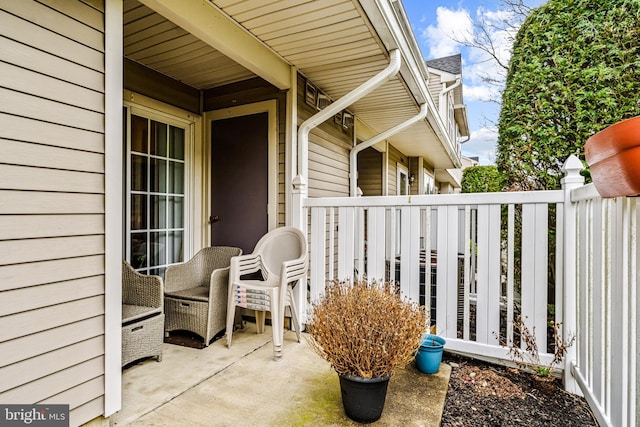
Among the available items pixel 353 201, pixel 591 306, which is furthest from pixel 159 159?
pixel 591 306

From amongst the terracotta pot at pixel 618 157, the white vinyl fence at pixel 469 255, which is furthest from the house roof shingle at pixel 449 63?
the terracotta pot at pixel 618 157

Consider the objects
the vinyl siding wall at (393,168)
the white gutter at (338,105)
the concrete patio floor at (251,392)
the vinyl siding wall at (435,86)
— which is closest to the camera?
the concrete patio floor at (251,392)

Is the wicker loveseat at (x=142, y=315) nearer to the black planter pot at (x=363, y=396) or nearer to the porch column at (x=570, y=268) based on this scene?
the black planter pot at (x=363, y=396)

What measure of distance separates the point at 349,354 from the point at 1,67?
1.86 meters

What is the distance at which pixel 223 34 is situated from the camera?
239 centimetres

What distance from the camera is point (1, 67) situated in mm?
1323

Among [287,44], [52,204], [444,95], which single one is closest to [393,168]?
[444,95]

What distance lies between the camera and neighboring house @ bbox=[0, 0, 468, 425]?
1.39 meters

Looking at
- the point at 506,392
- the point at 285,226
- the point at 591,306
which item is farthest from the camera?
the point at 285,226

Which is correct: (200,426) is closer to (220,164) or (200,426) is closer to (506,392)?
(506,392)

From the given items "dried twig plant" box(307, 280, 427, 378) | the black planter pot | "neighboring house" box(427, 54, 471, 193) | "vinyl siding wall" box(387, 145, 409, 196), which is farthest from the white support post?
"neighboring house" box(427, 54, 471, 193)

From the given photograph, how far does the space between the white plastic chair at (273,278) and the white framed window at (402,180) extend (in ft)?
16.0

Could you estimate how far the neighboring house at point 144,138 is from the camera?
139 centimetres

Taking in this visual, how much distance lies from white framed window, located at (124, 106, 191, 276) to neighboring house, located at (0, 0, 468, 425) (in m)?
0.01
